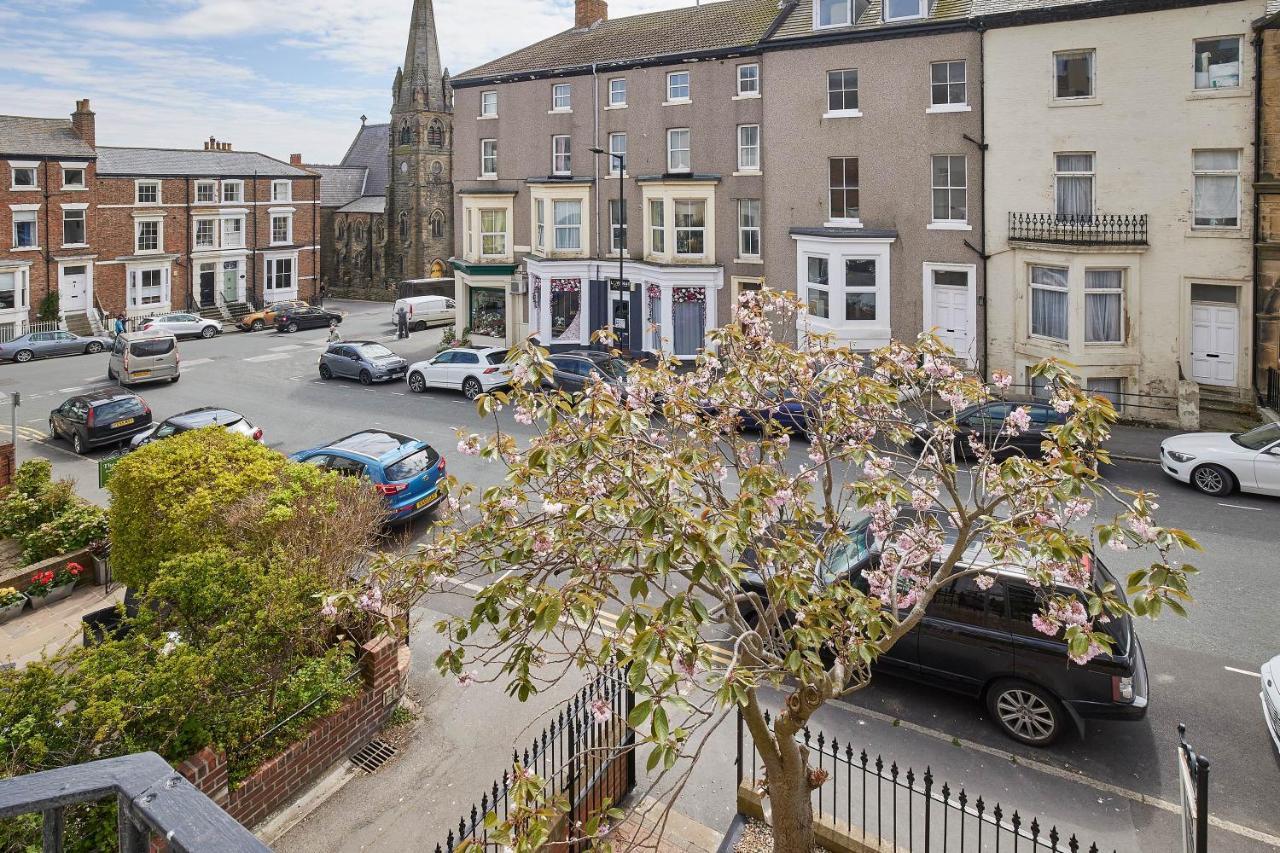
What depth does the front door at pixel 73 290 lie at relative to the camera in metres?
44.0

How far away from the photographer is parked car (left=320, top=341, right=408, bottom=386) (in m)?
30.8

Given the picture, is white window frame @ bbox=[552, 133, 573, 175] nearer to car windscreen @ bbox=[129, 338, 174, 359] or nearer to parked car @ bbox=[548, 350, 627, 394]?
parked car @ bbox=[548, 350, 627, 394]

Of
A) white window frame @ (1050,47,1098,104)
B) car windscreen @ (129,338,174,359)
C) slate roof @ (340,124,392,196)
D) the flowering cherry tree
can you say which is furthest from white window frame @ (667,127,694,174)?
slate roof @ (340,124,392,196)

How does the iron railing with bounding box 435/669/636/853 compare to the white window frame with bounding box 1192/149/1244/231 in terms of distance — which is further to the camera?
the white window frame with bounding box 1192/149/1244/231

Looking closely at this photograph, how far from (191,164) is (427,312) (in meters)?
17.9

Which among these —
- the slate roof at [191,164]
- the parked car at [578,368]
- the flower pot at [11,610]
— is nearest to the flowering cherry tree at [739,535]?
the flower pot at [11,610]

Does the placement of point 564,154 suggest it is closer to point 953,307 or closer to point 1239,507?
point 953,307

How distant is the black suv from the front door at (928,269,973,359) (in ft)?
56.5

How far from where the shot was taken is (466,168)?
3697 centimetres

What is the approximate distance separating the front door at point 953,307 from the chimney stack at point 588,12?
20.4 meters

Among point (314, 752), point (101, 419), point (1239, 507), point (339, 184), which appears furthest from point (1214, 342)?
point (339, 184)

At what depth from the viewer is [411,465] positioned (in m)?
16.1

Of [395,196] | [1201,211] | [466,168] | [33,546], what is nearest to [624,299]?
[466,168]

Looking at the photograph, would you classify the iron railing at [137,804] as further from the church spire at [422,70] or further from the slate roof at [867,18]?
the church spire at [422,70]
